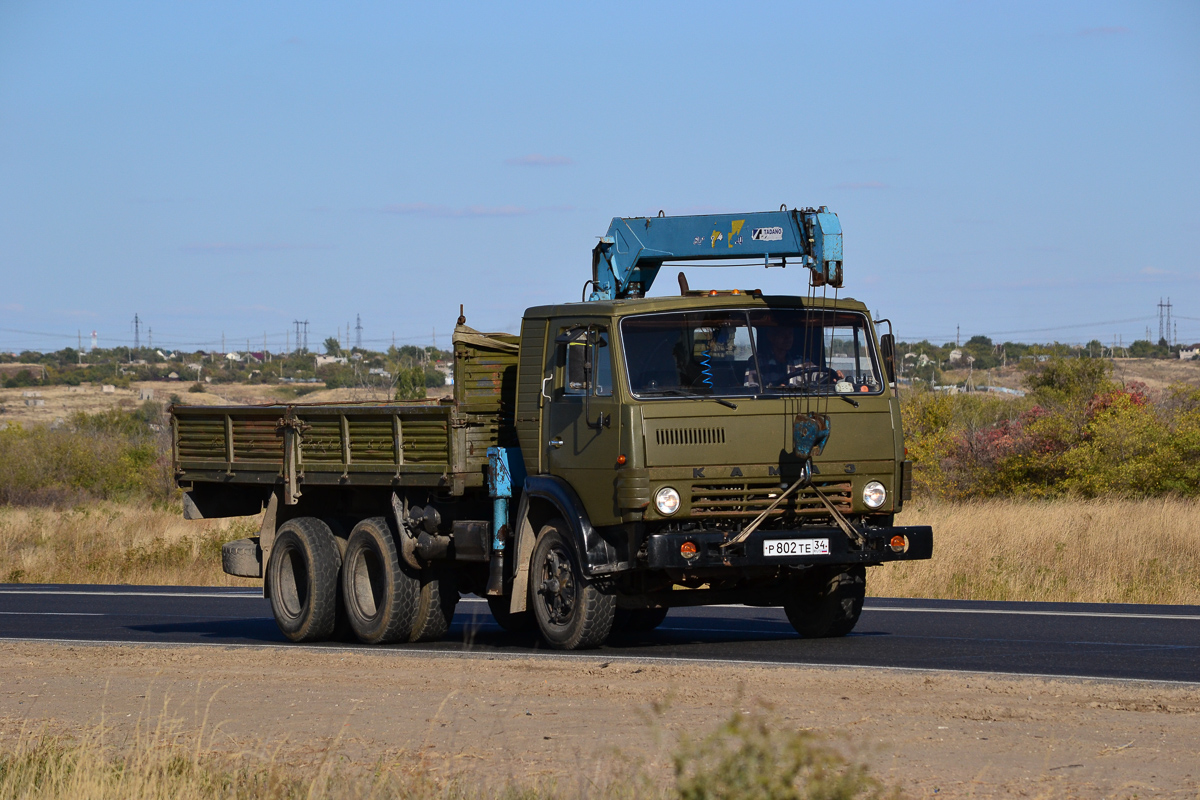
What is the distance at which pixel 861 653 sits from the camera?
11.5m

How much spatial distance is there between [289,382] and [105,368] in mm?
27519

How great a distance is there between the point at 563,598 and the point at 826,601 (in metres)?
2.35

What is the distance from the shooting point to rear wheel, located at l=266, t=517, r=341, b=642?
46.0 feet

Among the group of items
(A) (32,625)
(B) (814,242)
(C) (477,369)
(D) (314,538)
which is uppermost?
(B) (814,242)

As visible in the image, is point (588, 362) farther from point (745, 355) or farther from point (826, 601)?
point (826, 601)

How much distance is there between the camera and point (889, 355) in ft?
38.6

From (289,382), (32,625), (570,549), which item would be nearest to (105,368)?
(289,382)

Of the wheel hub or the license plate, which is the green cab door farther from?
the license plate

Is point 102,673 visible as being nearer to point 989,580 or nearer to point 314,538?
point 314,538

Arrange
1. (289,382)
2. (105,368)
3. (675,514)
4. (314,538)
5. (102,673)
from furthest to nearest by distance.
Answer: (105,368), (289,382), (314,538), (102,673), (675,514)

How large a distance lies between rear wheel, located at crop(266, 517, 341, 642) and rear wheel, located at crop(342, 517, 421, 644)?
0.70 ft

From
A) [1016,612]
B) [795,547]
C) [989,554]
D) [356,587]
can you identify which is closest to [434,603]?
[356,587]

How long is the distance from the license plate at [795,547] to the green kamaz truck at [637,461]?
15 millimetres

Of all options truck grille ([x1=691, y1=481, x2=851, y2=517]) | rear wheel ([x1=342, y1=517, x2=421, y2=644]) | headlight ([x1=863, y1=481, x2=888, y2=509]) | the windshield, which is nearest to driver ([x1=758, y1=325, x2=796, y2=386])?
the windshield
